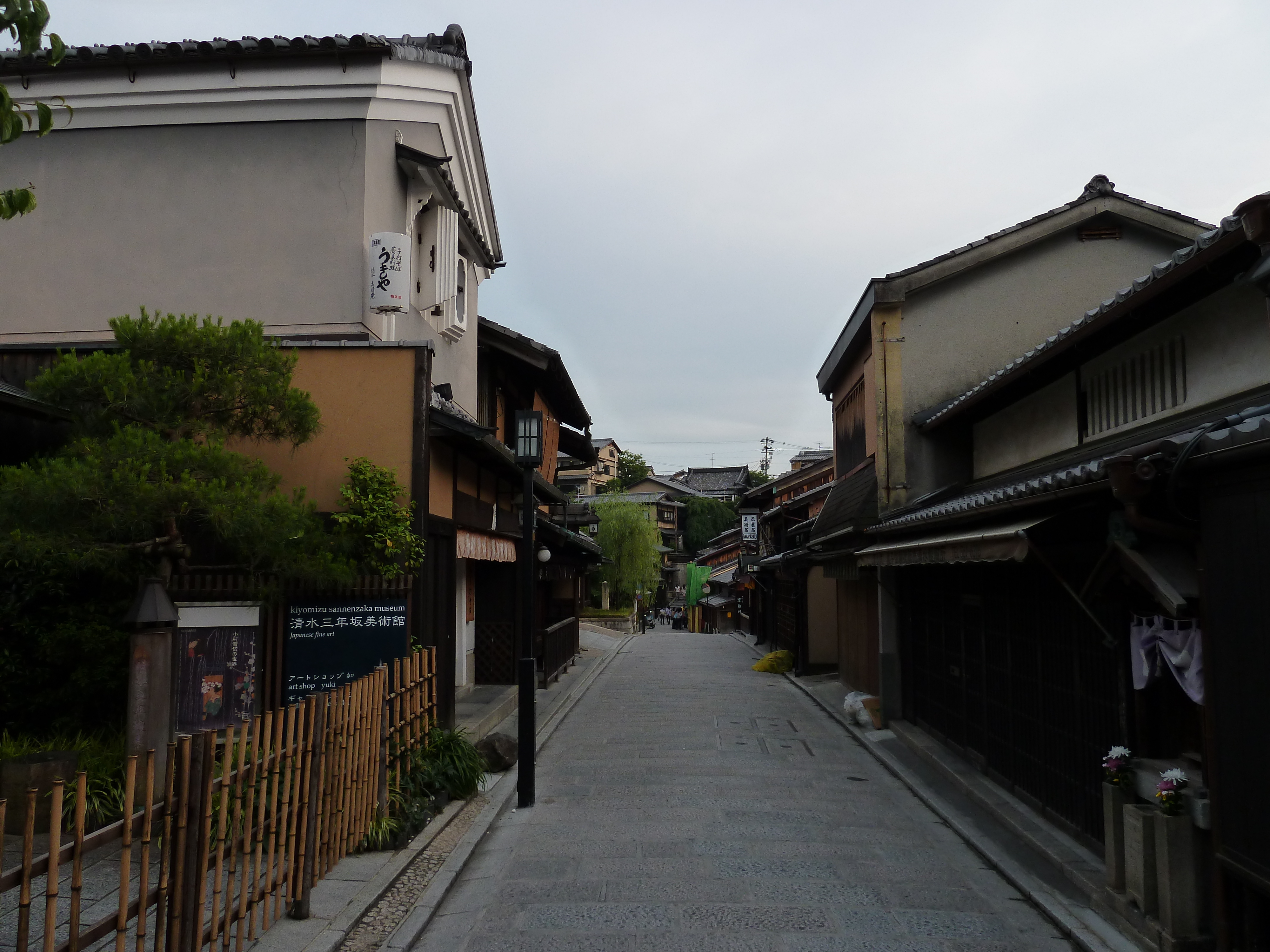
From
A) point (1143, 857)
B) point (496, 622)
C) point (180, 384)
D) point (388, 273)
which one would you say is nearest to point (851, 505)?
point (496, 622)

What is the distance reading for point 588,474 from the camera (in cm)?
9062

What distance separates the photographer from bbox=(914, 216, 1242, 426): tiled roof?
22.2 ft

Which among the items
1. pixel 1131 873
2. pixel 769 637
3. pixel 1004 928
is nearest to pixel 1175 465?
pixel 1131 873

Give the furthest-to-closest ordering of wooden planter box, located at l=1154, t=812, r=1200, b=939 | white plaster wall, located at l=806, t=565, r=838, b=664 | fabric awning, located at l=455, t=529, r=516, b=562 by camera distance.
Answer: white plaster wall, located at l=806, t=565, r=838, b=664
fabric awning, located at l=455, t=529, r=516, b=562
wooden planter box, located at l=1154, t=812, r=1200, b=939

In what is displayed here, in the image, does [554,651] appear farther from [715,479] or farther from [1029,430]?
[715,479]

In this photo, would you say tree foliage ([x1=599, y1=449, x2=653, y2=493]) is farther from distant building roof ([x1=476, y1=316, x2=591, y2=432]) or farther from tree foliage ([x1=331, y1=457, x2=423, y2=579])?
tree foliage ([x1=331, y1=457, x2=423, y2=579])

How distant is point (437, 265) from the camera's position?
15.2 m

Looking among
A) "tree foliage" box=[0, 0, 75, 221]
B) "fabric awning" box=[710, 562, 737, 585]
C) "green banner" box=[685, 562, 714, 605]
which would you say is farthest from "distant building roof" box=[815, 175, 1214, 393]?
"green banner" box=[685, 562, 714, 605]

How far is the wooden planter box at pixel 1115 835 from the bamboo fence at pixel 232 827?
5.79 m

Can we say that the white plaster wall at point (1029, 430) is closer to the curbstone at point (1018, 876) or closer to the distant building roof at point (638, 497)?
the curbstone at point (1018, 876)

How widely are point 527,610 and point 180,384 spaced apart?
4.46m

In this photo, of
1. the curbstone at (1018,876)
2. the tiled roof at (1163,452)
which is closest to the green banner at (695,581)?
the curbstone at (1018,876)

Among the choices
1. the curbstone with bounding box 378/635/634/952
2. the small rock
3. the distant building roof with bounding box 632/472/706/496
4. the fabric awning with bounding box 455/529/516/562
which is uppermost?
the distant building roof with bounding box 632/472/706/496

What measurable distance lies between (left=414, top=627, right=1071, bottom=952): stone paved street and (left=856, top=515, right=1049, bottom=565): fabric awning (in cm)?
273
